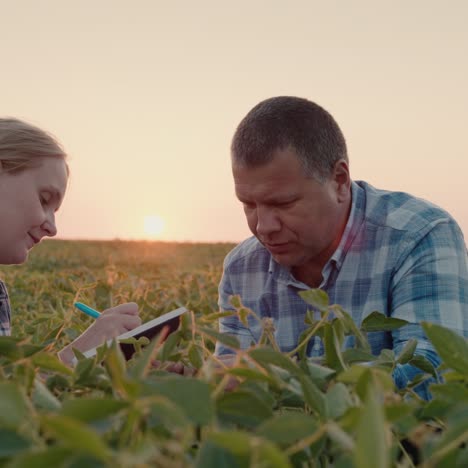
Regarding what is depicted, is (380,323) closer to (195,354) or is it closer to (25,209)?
(195,354)

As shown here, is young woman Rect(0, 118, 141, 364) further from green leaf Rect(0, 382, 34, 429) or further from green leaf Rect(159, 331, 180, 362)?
green leaf Rect(0, 382, 34, 429)

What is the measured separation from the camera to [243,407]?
606 millimetres

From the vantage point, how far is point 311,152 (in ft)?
7.82

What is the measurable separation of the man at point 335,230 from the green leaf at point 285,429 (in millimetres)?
1567

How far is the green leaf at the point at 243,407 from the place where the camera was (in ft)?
1.98

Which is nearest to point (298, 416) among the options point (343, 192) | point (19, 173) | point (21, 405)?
point (21, 405)

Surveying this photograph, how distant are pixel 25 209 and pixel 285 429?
2144 mm

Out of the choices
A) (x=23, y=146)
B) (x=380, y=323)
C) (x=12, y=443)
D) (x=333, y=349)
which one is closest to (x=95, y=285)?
(x=23, y=146)

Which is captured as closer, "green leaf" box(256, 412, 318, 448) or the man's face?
"green leaf" box(256, 412, 318, 448)

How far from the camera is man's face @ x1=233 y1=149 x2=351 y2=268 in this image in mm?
2299

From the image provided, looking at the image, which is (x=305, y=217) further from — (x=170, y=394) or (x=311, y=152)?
(x=170, y=394)

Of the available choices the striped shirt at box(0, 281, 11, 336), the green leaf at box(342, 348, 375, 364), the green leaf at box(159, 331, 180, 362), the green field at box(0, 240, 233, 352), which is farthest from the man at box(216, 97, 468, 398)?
the green leaf at box(159, 331, 180, 362)

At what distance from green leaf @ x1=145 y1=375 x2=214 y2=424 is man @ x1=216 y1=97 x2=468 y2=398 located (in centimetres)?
161

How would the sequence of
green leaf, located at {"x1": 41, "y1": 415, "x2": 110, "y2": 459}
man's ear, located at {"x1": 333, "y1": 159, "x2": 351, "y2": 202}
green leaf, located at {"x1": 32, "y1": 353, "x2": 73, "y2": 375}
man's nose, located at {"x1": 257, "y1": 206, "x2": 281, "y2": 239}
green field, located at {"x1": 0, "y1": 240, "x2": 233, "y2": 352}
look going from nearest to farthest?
green leaf, located at {"x1": 41, "y1": 415, "x2": 110, "y2": 459} < green leaf, located at {"x1": 32, "y1": 353, "x2": 73, "y2": 375} < man's nose, located at {"x1": 257, "y1": 206, "x2": 281, "y2": 239} < man's ear, located at {"x1": 333, "y1": 159, "x2": 351, "y2": 202} < green field, located at {"x1": 0, "y1": 240, "x2": 233, "y2": 352}
